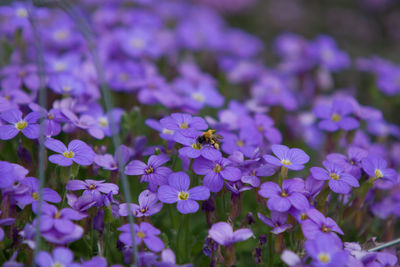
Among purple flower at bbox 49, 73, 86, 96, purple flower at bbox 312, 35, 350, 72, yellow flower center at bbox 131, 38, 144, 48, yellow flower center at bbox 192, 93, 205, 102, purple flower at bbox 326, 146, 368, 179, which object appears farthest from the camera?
purple flower at bbox 312, 35, 350, 72

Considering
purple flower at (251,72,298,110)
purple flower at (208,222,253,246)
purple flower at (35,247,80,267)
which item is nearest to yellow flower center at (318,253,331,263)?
purple flower at (208,222,253,246)

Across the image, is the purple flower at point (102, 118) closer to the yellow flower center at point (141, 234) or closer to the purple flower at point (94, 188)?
the purple flower at point (94, 188)

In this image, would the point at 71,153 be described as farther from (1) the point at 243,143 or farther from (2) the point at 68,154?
(1) the point at 243,143

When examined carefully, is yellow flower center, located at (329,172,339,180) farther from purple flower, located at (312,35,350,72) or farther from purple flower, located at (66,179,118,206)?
purple flower, located at (312,35,350,72)

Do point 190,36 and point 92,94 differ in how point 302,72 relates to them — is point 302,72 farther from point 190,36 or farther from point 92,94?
point 92,94

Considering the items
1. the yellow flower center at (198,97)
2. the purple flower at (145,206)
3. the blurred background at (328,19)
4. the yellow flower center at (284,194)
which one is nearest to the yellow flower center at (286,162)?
the yellow flower center at (284,194)
